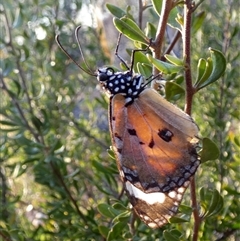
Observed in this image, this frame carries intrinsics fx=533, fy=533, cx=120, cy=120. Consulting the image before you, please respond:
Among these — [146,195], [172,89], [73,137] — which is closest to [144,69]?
[172,89]

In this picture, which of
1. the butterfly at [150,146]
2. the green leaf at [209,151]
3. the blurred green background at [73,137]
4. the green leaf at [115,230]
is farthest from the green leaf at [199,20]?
Answer: the green leaf at [115,230]

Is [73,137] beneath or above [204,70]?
beneath

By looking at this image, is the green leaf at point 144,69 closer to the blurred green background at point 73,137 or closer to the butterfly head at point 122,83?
the butterfly head at point 122,83

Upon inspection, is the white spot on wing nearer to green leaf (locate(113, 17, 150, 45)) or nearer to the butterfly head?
the butterfly head

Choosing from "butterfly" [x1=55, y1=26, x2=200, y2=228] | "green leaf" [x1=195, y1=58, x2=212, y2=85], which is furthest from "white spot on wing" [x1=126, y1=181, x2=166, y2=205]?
"green leaf" [x1=195, y1=58, x2=212, y2=85]

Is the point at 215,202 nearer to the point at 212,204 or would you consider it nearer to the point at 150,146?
the point at 212,204

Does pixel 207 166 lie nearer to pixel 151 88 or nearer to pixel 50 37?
pixel 151 88

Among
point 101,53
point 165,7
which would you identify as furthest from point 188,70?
point 101,53
